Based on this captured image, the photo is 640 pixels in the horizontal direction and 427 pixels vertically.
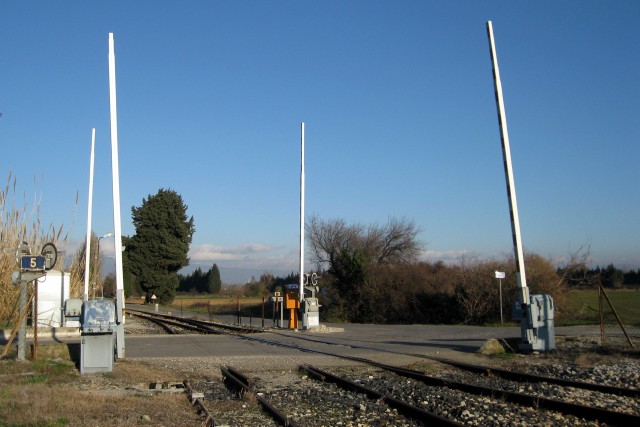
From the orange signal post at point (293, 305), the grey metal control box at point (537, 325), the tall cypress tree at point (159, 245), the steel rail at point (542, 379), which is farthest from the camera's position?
the tall cypress tree at point (159, 245)

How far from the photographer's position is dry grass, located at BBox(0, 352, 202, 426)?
880cm

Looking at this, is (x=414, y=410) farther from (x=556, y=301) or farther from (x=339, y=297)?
(x=339, y=297)

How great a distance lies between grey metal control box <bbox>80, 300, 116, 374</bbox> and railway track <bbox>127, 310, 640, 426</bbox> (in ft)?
8.70

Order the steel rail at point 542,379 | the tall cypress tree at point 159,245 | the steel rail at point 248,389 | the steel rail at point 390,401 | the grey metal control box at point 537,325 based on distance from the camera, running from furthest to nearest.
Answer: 1. the tall cypress tree at point 159,245
2. the grey metal control box at point 537,325
3. the steel rail at point 542,379
4. the steel rail at point 248,389
5. the steel rail at point 390,401

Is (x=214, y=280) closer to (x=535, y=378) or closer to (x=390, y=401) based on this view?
(x=535, y=378)

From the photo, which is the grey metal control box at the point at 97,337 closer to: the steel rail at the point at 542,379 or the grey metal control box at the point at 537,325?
the steel rail at the point at 542,379

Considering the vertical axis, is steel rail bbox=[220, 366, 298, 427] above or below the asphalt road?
above

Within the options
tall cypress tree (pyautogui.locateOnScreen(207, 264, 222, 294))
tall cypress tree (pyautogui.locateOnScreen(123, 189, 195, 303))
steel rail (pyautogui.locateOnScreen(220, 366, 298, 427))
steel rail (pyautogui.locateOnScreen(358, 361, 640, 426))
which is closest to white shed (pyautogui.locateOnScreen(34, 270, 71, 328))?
steel rail (pyautogui.locateOnScreen(220, 366, 298, 427))

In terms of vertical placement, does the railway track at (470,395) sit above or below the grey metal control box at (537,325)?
below

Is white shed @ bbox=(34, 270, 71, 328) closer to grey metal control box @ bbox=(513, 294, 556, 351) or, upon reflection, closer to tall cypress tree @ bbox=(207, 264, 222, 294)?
grey metal control box @ bbox=(513, 294, 556, 351)

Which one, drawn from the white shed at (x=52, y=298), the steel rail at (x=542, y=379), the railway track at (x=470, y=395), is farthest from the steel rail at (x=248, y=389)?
the white shed at (x=52, y=298)

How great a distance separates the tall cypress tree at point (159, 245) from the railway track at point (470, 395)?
215 feet

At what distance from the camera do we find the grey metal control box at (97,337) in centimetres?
1428

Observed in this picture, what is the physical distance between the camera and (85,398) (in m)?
10.5
